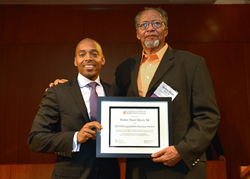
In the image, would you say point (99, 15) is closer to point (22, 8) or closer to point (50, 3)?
point (50, 3)

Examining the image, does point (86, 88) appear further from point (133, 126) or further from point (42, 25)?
point (42, 25)

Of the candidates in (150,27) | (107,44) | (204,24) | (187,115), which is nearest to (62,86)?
(150,27)

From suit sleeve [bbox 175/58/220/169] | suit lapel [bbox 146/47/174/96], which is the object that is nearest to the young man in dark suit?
suit lapel [bbox 146/47/174/96]

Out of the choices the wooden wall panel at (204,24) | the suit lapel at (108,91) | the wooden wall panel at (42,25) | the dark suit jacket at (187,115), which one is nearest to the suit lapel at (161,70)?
the dark suit jacket at (187,115)

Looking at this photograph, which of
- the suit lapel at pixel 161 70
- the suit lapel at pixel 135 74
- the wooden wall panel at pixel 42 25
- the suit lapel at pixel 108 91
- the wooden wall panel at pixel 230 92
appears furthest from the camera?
the wooden wall panel at pixel 42 25

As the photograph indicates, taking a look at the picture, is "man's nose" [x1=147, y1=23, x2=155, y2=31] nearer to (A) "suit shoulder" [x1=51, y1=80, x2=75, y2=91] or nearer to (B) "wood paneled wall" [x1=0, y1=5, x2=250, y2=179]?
(A) "suit shoulder" [x1=51, y1=80, x2=75, y2=91]

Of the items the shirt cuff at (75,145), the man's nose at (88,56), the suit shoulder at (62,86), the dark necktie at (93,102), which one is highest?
the man's nose at (88,56)

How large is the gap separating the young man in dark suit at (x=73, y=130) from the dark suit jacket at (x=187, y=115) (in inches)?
10.4

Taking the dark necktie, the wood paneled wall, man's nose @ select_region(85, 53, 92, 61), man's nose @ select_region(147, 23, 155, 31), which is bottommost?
the dark necktie

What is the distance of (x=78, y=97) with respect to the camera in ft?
5.92

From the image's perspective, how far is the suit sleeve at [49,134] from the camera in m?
1.63

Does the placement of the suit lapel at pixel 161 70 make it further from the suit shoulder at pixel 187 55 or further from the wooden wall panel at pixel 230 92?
the wooden wall panel at pixel 230 92

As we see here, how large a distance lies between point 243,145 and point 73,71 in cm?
318

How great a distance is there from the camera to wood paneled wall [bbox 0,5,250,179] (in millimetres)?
4543
